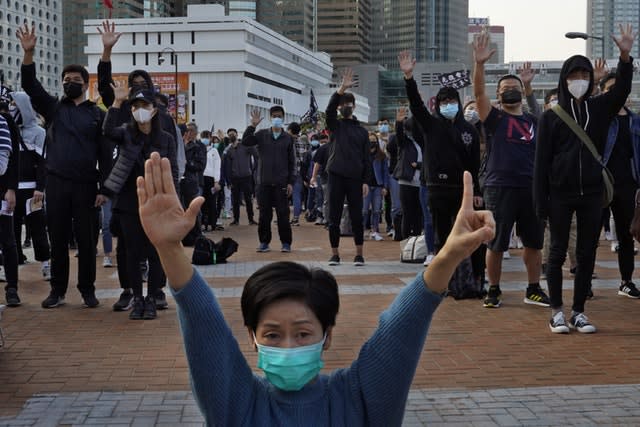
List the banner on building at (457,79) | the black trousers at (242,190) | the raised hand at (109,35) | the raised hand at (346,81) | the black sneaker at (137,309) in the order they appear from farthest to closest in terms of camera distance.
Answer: the black trousers at (242,190), the banner on building at (457,79), the raised hand at (346,81), the raised hand at (109,35), the black sneaker at (137,309)

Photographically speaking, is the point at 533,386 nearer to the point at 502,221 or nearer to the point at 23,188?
the point at 502,221

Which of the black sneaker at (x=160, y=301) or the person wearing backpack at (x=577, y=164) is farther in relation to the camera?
the black sneaker at (x=160, y=301)

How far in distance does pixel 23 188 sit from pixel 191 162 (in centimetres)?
464

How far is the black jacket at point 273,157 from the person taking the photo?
505 inches

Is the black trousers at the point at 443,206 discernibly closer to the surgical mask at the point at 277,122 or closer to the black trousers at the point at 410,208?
the black trousers at the point at 410,208

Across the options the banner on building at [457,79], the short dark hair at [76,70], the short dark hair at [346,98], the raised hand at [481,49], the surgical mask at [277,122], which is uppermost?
the banner on building at [457,79]

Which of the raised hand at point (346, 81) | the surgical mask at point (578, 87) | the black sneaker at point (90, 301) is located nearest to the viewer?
the surgical mask at point (578, 87)

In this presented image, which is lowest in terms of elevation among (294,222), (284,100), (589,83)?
(294,222)

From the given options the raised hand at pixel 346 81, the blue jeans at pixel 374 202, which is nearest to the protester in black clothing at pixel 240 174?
the blue jeans at pixel 374 202

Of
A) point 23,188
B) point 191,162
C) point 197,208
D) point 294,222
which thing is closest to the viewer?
point 197,208

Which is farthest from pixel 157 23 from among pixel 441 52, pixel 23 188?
pixel 23 188

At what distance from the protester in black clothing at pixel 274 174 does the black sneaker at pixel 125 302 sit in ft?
16.6

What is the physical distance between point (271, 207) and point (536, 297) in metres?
5.71

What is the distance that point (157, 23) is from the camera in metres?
122
